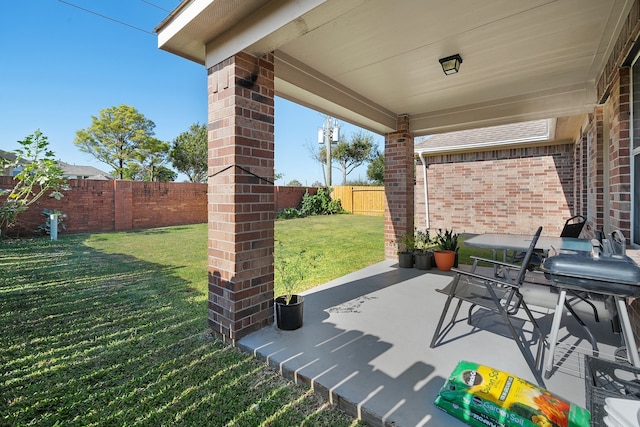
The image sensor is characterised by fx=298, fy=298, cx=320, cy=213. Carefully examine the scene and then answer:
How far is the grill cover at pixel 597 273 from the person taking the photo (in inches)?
67.5

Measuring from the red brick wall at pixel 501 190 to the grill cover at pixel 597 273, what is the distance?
26.5 ft

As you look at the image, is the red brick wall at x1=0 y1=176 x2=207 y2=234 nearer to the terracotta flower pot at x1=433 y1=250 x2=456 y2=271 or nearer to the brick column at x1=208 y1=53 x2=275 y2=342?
the brick column at x1=208 y1=53 x2=275 y2=342

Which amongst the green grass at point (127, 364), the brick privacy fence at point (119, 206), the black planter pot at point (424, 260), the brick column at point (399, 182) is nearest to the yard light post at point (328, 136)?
the brick privacy fence at point (119, 206)

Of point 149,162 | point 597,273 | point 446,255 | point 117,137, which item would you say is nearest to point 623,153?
point 597,273

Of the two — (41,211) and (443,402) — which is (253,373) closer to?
(443,402)

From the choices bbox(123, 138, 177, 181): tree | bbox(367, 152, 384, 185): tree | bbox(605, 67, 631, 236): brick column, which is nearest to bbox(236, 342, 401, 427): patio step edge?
bbox(605, 67, 631, 236): brick column

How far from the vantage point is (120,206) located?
36.6 feet

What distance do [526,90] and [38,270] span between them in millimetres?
8354

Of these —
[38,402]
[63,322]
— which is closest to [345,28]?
[38,402]

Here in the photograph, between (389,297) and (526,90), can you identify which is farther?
(526,90)

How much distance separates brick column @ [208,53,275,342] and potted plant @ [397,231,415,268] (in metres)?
3.12

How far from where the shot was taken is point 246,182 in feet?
8.83

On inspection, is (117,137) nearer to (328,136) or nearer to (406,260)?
(328,136)

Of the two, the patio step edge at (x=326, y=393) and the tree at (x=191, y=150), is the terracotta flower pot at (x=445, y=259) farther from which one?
the tree at (x=191, y=150)
